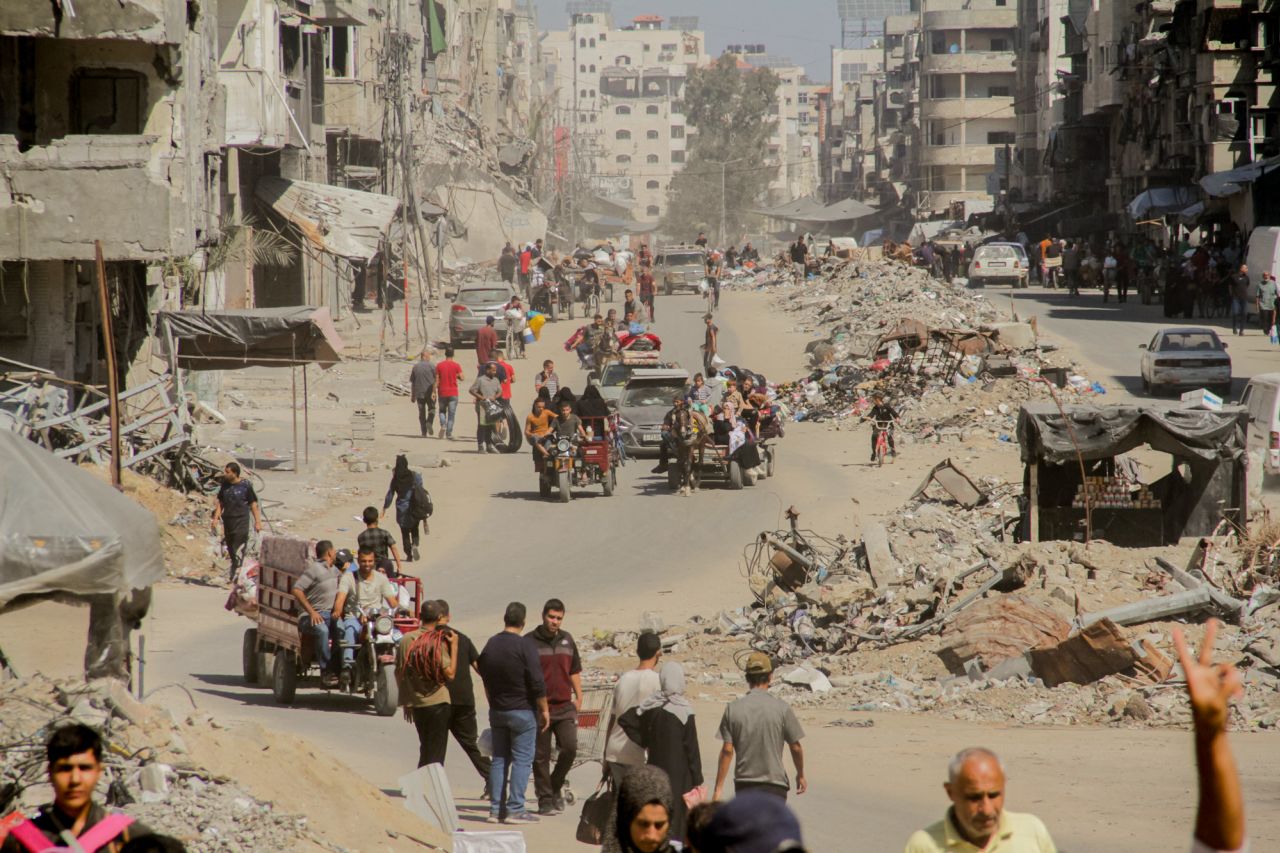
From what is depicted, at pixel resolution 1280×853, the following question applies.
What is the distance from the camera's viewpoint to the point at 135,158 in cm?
2248

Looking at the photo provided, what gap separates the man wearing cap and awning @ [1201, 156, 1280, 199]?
41312 mm

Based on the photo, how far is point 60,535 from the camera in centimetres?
959

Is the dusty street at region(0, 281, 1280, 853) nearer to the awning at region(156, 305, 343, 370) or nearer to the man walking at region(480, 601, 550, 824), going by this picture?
the man walking at region(480, 601, 550, 824)

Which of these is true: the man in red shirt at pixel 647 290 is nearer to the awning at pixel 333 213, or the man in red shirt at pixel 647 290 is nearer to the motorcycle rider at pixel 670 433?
the awning at pixel 333 213

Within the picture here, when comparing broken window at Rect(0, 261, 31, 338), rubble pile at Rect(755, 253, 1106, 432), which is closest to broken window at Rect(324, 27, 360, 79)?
rubble pile at Rect(755, 253, 1106, 432)

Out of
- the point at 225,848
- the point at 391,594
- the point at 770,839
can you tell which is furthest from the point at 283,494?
the point at 770,839

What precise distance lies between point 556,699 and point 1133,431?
11.0m

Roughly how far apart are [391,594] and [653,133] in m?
161

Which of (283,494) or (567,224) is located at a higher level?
(567,224)

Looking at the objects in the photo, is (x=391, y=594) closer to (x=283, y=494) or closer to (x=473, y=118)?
(x=283, y=494)

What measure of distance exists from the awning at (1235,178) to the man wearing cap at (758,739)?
41.3 meters

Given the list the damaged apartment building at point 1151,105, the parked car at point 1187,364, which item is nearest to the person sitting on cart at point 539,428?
the parked car at point 1187,364

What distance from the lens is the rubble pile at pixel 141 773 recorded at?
26.7ft

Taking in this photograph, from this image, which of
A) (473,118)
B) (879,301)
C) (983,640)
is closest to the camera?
(983,640)
